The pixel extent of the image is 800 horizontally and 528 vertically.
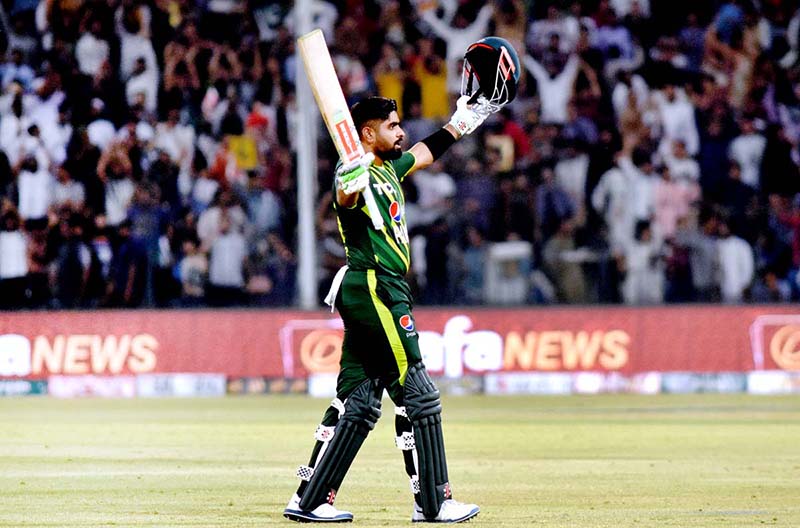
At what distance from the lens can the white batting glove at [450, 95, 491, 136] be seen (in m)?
8.25

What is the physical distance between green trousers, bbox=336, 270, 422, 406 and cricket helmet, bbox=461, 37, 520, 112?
3.69 ft

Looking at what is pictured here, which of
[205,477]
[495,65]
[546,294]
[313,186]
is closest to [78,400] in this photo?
[313,186]

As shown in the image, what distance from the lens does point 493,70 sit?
26.7ft

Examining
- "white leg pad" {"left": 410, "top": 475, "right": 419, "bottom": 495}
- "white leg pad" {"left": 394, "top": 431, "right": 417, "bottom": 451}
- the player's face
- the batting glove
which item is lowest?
"white leg pad" {"left": 410, "top": 475, "right": 419, "bottom": 495}

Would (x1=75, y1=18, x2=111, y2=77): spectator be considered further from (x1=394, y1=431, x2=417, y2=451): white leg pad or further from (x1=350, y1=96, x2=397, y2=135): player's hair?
(x1=394, y1=431, x2=417, y2=451): white leg pad

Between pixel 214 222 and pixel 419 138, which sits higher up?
pixel 419 138

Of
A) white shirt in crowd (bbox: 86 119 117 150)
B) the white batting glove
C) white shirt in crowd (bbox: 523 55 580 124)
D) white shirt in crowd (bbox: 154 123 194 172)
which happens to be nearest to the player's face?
the white batting glove

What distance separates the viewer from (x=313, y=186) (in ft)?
62.5

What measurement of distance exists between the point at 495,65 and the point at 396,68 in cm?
1207

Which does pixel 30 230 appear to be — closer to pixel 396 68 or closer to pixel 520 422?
pixel 396 68

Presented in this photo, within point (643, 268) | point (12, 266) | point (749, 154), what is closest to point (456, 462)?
point (643, 268)

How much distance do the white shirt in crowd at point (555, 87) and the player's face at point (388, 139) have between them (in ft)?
39.4

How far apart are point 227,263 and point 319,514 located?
10705mm

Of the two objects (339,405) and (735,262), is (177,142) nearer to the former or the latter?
(735,262)
